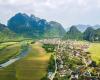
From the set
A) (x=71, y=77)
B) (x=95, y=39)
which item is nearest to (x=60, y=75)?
(x=71, y=77)

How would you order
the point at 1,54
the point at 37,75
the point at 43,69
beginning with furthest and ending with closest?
1. the point at 1,54
2. the point at 43,69
3. the point at 37,75

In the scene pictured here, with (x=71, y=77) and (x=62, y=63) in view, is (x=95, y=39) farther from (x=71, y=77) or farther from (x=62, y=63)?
(x=71, y=77)

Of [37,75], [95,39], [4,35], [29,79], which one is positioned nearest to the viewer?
Answer: [29,79]

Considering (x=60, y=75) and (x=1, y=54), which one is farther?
(x=1, y=54)

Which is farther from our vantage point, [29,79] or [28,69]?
[28,69]

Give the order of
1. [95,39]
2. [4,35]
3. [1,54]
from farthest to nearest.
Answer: [4,35]
[95,39]
[1,54]

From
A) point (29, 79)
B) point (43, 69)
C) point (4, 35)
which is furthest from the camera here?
point (4, 35)

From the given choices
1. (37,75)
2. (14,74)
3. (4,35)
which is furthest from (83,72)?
(4,35)

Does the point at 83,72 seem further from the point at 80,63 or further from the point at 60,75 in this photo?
the point at 80,63

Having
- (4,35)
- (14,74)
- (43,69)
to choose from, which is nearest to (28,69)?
(43,69)
